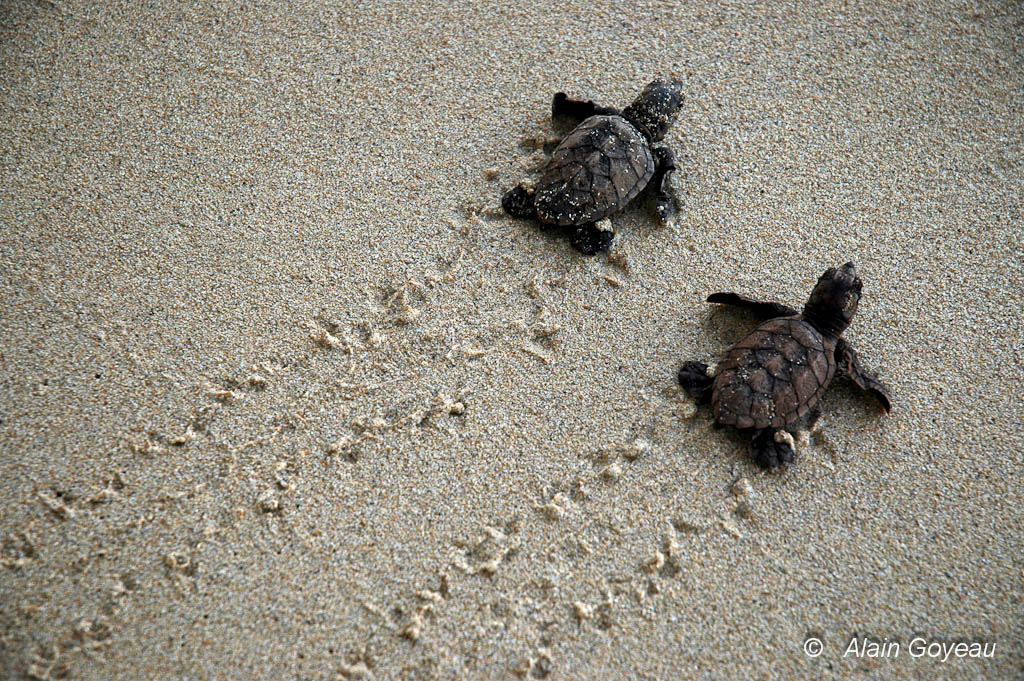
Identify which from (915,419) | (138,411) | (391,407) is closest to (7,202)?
(138,411)

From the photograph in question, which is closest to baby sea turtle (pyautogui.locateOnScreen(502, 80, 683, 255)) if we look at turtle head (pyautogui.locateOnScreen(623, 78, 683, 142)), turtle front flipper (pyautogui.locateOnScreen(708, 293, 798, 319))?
turtle head (pyautogui.locateOnScreen(623, 78, 683, 142))

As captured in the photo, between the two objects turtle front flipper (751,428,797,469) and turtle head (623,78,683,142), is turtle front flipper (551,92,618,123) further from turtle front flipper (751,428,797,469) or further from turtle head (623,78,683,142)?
turtle front flipper (751,428,797,469)

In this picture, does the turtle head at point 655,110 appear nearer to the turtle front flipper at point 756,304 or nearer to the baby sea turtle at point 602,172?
the baby sea turtle at point 602,172

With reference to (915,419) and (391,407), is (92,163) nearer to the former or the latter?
(391,407)

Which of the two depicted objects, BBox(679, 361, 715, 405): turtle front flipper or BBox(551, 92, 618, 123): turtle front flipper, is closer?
BBox(679, 361, 715, 405): turtle front flipper

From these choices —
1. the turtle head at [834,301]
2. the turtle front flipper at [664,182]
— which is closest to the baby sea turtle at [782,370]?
the turtle head at [834,301]

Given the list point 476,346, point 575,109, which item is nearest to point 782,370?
point 476,346
